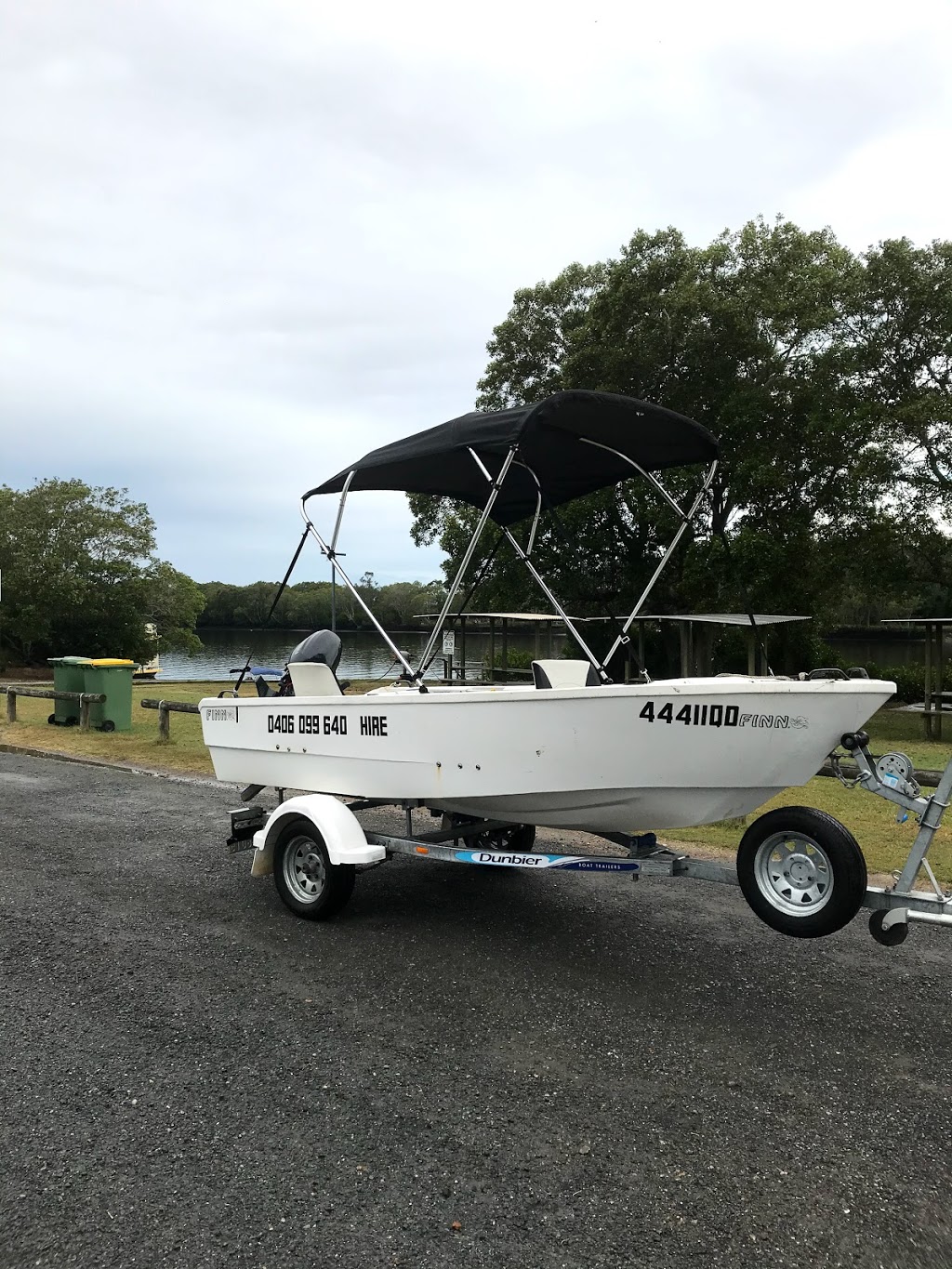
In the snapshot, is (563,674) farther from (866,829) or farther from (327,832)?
(866,829)

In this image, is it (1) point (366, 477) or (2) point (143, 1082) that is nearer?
(2) point (143, 1082)

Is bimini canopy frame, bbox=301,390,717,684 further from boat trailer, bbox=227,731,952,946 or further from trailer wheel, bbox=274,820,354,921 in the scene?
trailer wheel, bbox=274,820,354,921

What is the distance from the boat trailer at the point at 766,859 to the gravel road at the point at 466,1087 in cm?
34

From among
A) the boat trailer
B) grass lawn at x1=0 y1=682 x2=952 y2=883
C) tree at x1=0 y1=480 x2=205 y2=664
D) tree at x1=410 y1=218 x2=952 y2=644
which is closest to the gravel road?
the boat trailer

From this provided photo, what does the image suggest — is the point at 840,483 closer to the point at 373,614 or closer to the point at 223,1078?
the point at 373,614

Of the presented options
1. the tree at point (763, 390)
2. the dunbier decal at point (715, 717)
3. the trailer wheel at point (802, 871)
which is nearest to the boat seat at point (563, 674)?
the dunbier decal at point (715, 717)

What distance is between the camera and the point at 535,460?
5.94 m

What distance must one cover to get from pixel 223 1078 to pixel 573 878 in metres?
3.43

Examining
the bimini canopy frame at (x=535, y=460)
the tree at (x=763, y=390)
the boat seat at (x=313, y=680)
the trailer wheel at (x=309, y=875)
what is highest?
the tree at (x=763, y=390)

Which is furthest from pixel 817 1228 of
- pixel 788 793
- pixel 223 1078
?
pixel 788 793

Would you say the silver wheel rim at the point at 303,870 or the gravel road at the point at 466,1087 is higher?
the silver wheel rim at the point at 303,870

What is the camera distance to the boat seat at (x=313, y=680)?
5.55 metres

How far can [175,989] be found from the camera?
164 inches

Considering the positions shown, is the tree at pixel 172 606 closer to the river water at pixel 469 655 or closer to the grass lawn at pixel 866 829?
the river water at pixel 469 655
